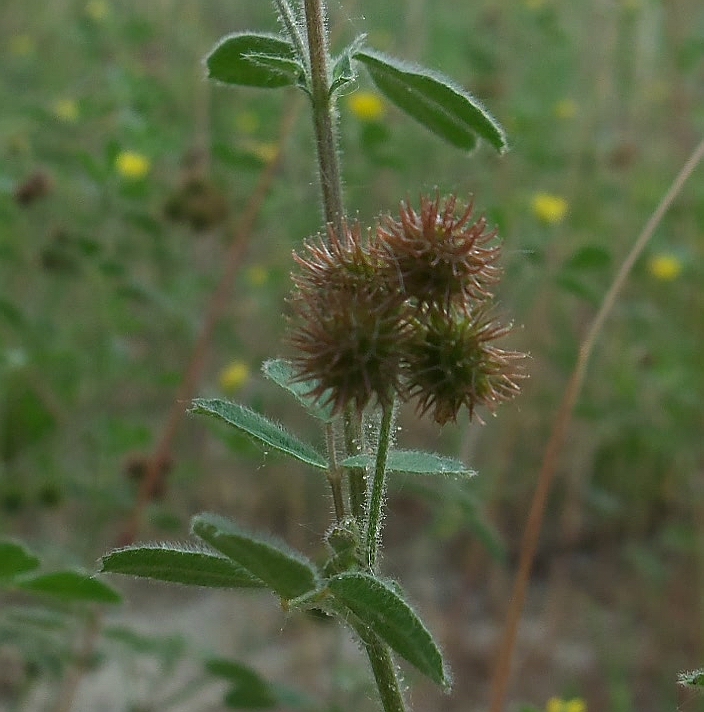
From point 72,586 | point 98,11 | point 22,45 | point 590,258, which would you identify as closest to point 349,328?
point 72,586

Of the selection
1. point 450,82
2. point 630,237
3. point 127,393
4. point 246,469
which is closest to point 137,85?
point 127,393

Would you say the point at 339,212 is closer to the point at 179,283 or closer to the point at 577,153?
the point at 179,283

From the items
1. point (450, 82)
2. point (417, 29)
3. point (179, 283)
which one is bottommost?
point (450, 82)

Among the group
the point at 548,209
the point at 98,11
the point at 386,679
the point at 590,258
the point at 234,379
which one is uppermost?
the point at 98,11

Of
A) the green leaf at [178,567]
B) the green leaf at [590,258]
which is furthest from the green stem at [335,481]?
the green leaf at [590,258]

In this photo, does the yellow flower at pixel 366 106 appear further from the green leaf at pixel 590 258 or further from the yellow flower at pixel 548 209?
the green leaf at pixel 590 258

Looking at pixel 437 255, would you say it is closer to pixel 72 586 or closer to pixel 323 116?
pixel 323 116

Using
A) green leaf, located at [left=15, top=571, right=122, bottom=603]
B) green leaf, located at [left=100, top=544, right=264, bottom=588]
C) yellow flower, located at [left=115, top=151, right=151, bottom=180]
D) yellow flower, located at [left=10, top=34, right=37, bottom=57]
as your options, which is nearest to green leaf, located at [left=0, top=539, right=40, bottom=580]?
green leaf, located at [left=15, top=571, right=122, bottom=603]
